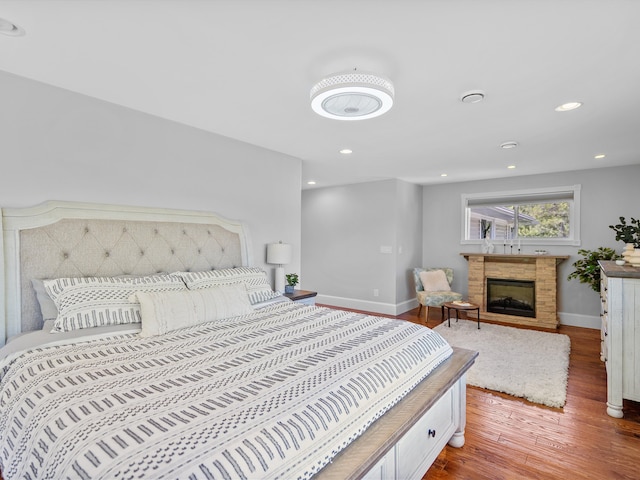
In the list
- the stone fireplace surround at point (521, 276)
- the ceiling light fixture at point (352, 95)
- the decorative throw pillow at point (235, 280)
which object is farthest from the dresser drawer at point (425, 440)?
the stone fireplace surround at point (521, 276)

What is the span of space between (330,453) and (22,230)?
233cm

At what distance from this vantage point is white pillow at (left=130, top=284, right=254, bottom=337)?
2037 mm

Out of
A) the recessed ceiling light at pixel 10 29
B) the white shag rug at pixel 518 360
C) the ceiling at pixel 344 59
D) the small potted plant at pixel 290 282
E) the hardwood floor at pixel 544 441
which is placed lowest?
the hardwood floor at pixel 544 441

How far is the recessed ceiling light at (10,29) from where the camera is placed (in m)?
1.63

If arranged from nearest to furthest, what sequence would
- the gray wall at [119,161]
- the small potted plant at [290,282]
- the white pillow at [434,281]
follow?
1. the gray wall at [119,161]
2. the small potted plant at [290,282]
3. the white pillow at [434,281]

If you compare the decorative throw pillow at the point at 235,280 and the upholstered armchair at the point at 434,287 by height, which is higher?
the decorative throw pillow at the point at 235,280

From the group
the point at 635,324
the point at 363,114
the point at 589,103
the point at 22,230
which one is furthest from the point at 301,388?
the point at 589,103

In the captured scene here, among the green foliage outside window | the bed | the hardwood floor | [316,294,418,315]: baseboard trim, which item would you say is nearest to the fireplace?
the green foliage outside window

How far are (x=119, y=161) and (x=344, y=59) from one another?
1.92m

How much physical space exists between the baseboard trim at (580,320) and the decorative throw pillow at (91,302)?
581cm

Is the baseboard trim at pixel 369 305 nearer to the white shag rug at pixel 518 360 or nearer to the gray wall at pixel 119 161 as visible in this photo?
the white shag rug at pixel 518 360

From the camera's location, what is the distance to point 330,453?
3.67ft

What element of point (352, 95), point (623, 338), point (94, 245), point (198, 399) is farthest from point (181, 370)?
point (623, 338)

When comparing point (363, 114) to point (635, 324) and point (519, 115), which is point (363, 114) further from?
point (635, 324)
